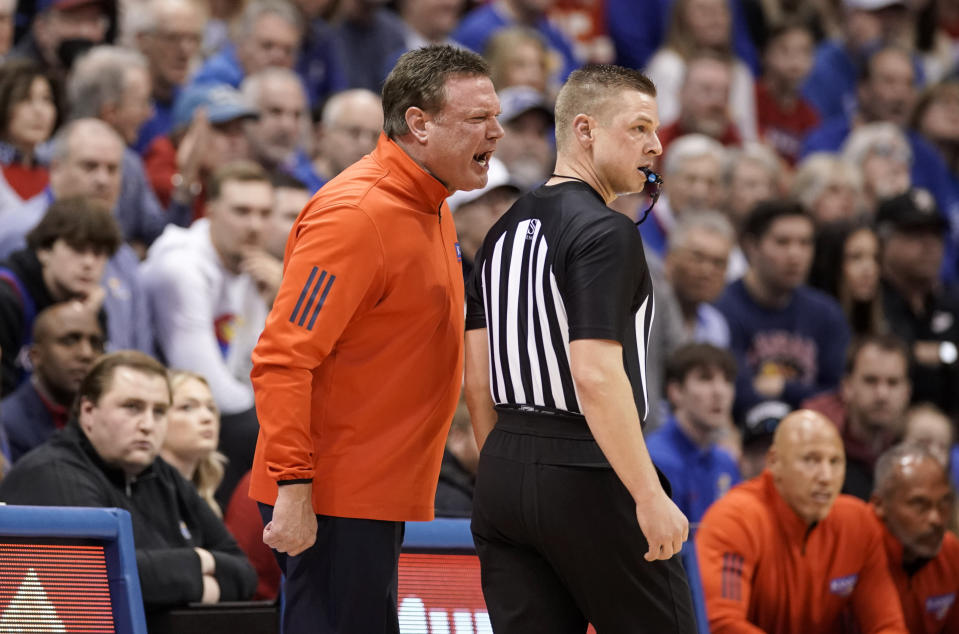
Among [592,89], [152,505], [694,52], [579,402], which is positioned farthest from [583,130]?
[694,52]

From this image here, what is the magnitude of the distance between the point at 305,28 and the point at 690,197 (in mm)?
2754

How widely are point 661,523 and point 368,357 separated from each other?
0.82 meters

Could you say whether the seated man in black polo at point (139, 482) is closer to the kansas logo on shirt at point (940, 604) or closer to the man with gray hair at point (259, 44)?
the kansas logo on shirt at point (940, 604)

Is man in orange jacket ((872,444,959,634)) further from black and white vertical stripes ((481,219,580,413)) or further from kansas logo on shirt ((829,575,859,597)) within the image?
black and white vertical stripes ((481,219,580,413))

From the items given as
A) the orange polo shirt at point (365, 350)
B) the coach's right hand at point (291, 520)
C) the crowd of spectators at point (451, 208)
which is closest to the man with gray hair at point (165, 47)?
the crowd of spectators at point (451, 208)

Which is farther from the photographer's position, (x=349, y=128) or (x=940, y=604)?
(x=349, y=128)

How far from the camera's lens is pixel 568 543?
10.6 ft

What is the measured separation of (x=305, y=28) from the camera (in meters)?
9.11

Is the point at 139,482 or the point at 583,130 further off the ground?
the point at 583,130

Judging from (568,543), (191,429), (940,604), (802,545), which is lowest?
(940,604)

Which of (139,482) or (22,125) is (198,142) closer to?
(22,125)

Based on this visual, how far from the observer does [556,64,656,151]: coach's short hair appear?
11.1ft

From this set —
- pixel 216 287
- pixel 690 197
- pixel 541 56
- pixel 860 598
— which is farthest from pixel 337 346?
pixel 541 56

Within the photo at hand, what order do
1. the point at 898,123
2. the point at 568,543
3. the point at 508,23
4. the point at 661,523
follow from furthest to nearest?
the point at 898,123 → the point at 508,23 → the point at 568,543 → the point at 661,523
